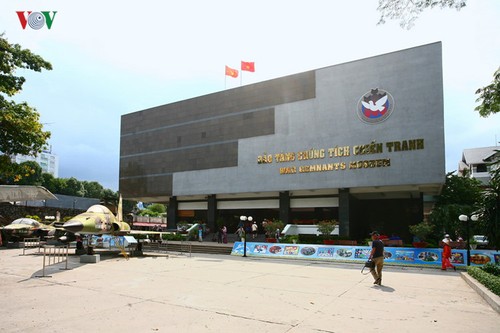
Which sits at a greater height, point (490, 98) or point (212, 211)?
point (490, 98)

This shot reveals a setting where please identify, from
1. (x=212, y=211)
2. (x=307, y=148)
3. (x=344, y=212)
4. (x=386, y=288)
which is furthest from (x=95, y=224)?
(x=212, y=211)

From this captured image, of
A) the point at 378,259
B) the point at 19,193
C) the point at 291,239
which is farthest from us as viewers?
the point at 291,239

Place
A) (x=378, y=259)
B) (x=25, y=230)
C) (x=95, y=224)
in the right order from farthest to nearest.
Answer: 1. (x=25, y=230)
2. (x=95, y=224)
3. (x=378, y=259)

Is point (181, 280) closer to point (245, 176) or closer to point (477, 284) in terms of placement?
point (477, 284)

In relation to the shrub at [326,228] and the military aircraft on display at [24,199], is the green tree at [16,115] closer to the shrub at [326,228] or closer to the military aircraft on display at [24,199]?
the military aircraft on display at [24,199]

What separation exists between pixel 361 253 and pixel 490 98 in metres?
12.8

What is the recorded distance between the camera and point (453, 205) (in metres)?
33.3

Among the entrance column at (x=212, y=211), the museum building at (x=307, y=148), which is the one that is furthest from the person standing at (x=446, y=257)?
the entrance column at (x=212, y=211)

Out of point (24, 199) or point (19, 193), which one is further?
point (24, 199)

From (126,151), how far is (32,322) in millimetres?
46432

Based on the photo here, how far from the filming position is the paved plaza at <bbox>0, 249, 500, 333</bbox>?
294 inches

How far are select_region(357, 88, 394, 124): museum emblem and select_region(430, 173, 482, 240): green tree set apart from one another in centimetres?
1014

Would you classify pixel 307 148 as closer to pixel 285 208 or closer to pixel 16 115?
pixel 285 208

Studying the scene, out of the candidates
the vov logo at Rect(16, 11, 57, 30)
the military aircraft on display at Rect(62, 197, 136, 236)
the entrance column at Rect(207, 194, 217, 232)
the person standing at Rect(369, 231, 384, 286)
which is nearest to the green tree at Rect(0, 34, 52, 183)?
the vov logo at Rect(16, 11, 57, 30)
